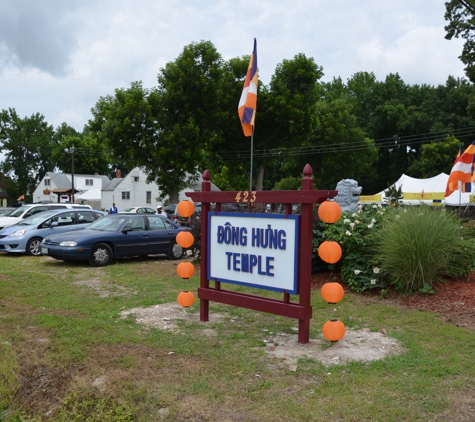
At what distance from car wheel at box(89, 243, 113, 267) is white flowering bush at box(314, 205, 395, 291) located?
5.48 metres

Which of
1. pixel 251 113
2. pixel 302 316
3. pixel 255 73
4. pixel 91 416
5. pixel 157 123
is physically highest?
pixel 157 123

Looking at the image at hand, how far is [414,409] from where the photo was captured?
3.82 metres

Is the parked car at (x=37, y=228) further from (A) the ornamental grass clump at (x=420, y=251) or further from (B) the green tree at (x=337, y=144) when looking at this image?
(B) the green tree at (x=337, y=144)

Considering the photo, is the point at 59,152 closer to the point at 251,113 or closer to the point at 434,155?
the point at 434,155

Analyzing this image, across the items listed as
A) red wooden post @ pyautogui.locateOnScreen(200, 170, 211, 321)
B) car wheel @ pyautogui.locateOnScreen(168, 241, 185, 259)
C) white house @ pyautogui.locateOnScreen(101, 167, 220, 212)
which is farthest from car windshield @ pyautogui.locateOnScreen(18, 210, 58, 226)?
white house @ pyautogui.locateOnScreen(101, 167, 220, 212)

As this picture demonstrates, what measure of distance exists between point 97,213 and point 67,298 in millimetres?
8397

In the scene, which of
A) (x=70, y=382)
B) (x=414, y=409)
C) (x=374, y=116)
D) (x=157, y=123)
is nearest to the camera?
(x=414, y=409)

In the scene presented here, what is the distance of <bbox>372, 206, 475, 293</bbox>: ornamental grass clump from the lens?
7824mm

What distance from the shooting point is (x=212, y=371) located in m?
4.70

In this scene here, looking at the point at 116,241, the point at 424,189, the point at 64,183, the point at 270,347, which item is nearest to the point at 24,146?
the point at 64,183

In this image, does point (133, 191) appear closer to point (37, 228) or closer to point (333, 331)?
point (37, 228)

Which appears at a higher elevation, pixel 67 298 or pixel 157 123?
pixel 157 123

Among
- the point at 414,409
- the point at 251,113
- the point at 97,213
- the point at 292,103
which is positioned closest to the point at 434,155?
the point at 292,103

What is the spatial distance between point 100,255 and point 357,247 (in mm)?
6434
